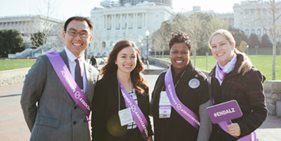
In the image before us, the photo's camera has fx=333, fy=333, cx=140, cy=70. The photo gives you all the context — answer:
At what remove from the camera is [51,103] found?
3387mm

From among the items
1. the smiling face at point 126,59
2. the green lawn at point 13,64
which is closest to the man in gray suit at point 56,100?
the smiling face at point 126,59

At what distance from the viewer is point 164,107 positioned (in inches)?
148

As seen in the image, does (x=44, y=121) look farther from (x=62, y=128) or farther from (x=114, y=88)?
(x=114, y=88)

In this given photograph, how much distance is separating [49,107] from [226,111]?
1751 mm

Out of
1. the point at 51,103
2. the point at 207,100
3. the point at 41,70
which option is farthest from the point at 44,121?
the point at 207,100

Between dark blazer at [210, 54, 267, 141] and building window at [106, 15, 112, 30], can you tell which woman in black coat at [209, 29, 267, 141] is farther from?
building window at [106, 15, 112, 30]

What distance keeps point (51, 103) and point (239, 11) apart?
341ft

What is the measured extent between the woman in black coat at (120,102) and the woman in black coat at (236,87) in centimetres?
84

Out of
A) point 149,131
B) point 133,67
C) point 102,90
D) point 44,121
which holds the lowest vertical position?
point 149,131

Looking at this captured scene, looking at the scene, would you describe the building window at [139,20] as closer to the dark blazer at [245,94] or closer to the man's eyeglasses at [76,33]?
the man's eyeglasses at [76,33]

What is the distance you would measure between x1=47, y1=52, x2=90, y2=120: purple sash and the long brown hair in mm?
583

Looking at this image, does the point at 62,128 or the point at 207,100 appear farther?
the point at 207,100

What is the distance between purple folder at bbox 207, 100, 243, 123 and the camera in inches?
121

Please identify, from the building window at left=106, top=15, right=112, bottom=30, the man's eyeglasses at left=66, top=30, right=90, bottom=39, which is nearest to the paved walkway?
the man's eyeglasses at left=66, top=30, right=90, bottom=39
